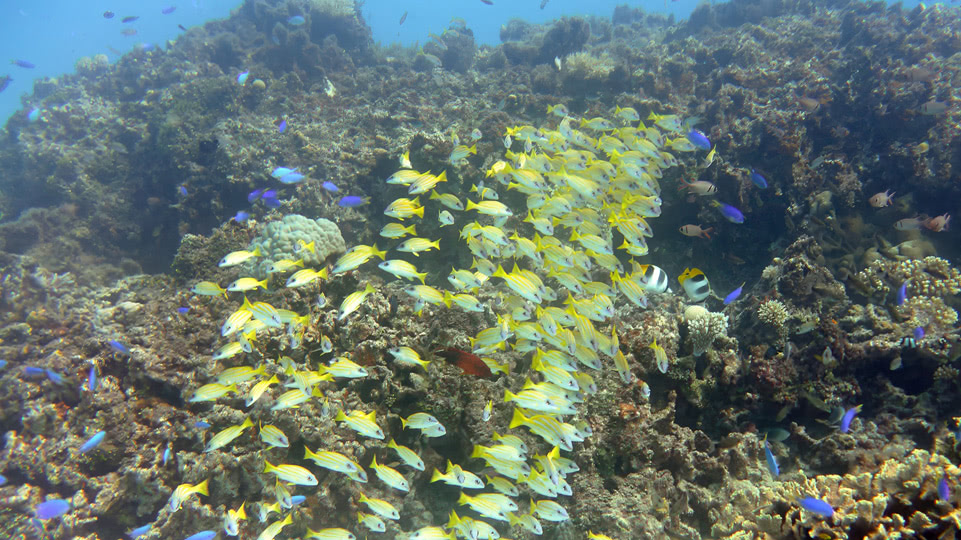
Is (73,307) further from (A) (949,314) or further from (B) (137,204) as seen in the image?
(A) (949,314)

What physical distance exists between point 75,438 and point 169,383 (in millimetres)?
1329

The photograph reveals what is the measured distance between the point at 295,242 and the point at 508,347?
397 cm

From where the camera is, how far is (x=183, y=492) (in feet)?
12.5

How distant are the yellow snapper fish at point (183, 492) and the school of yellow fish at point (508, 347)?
0.02 meters

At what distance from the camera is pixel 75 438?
500 centimetres

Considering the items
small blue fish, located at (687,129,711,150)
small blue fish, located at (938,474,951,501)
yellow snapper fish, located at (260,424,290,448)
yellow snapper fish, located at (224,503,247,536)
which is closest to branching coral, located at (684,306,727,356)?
small blue fish, located at (938,474,951,501)

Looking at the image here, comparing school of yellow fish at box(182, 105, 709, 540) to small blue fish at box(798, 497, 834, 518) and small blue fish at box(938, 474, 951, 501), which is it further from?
small blue fish at box(938, 474, 951, 501)

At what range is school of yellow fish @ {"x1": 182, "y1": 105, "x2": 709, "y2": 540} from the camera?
11.5 ft

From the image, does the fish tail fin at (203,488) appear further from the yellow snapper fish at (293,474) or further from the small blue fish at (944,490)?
the small blue fish at (944,490)

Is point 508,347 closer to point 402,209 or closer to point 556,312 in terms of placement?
point 556,312

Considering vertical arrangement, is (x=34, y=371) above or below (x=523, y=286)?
below

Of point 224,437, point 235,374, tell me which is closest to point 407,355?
point 235,374

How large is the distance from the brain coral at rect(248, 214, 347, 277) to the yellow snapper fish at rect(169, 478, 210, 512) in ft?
10.7

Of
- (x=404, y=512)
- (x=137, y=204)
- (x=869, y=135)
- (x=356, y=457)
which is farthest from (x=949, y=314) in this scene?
(x=137, y=204)
